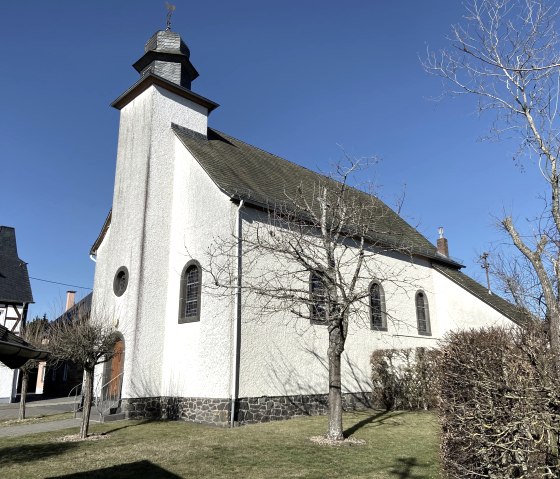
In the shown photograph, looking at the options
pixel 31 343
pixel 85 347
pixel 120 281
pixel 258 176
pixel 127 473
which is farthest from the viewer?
pixel 258 176

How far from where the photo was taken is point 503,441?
4.49 metres

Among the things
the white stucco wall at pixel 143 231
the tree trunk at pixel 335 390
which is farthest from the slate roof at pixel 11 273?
the tree trunk at pixel 335 390

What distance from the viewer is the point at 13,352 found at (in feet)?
14.1

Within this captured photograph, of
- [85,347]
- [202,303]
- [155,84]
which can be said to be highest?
[155,84]

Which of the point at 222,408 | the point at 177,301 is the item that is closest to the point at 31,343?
the point at 177,301

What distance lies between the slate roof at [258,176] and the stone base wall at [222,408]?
5167mm

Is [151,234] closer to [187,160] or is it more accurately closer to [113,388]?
[187,160]

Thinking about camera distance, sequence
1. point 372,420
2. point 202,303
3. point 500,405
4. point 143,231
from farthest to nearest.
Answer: point 143,231 < point 202,303 < point 372,420 < point 500,405

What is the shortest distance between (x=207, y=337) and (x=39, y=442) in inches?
176

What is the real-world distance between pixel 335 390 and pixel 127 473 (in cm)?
437

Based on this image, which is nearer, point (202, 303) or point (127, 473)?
point (127, 473)

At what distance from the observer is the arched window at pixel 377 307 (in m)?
16.6

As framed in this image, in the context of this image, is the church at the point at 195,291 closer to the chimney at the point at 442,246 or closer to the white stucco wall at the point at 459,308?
the white stucco wall at the point at 459,308

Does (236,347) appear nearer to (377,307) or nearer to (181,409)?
(181,409)
